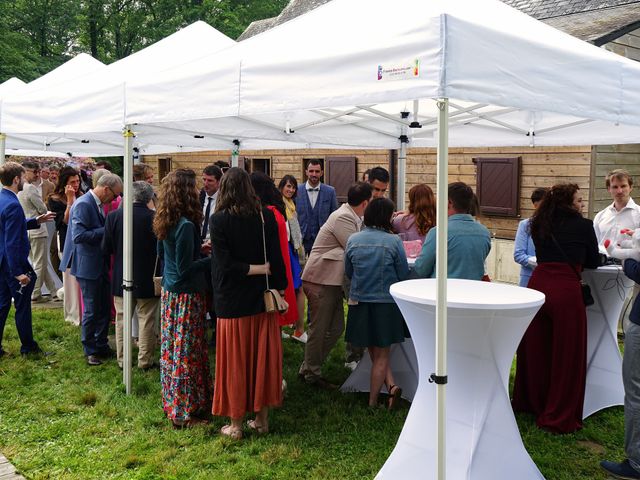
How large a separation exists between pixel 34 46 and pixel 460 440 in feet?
108

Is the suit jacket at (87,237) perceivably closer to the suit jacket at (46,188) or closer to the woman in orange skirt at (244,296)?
the woman in orange skirt at (244,296)

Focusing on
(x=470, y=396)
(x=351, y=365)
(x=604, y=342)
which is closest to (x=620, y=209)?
(x=604, y=342)

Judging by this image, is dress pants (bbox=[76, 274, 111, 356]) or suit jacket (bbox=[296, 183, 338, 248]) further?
suit jacket (bbox=[296, 183, 338, 248])

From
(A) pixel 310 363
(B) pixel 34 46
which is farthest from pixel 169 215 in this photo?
(B) pixel 34 46

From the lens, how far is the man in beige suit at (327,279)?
5.20m

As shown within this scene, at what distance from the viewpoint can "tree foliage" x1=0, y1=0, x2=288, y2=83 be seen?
30.6 metres

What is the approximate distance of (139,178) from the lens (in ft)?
23.3

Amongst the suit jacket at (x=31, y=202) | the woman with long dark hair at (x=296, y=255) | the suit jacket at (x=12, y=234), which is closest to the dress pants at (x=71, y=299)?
the suit jacket at (x=31, y=202)

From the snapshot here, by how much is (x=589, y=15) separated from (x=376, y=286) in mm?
8416

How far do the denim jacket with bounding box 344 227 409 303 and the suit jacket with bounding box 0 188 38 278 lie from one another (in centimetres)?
317

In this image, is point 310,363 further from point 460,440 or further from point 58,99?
point 58,99

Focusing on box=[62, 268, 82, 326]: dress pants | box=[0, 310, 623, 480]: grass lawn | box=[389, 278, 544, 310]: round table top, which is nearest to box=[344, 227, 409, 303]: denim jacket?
box=[389, 278, 544, 310]: round table top

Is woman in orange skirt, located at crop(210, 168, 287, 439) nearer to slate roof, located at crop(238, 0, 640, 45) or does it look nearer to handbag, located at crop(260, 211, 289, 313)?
handbag, located at crop(260, 211, 289, 313)

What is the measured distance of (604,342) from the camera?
518cm
